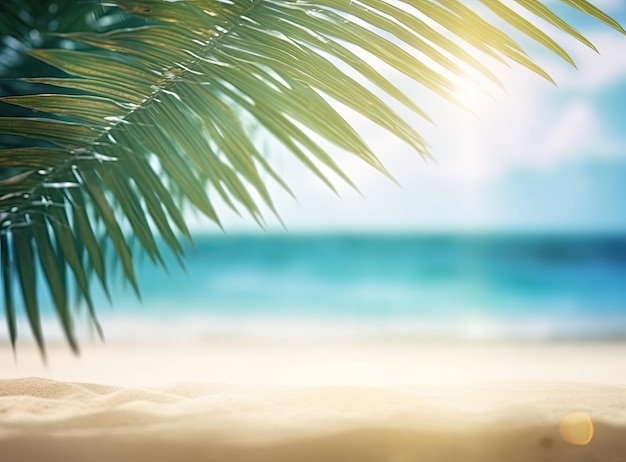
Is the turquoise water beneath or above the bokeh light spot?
above

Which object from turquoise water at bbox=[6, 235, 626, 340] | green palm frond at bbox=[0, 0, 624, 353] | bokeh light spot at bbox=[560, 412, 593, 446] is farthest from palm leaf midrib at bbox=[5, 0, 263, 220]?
turquoise water at bbox=[6, 235, 626, 340]

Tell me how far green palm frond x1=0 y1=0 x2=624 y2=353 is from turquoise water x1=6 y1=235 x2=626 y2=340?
4.84 meters

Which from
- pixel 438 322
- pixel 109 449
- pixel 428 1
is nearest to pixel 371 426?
pixel 109 449

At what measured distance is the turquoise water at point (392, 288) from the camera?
19.7 ft

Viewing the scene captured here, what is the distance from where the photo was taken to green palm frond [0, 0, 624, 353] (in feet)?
1.57

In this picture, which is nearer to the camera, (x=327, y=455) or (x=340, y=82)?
(x=327, y=455)

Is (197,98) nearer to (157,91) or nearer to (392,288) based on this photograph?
(157,91)

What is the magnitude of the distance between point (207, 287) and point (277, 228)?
1.47m

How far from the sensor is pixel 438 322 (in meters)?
6.37

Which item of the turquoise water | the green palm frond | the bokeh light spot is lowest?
the bokeh light spot

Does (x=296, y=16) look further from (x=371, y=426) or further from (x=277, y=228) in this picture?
(x=277, y=228)

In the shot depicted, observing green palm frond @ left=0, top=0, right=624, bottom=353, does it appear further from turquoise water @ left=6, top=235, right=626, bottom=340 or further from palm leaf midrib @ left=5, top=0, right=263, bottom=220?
turquoise water @ left=6, top=235, right=626, bottom=340

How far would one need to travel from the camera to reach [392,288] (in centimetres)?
713

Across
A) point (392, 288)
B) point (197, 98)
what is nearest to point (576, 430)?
point (197, 98)
